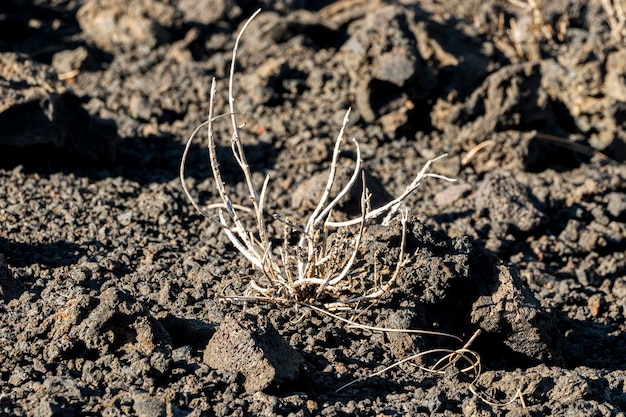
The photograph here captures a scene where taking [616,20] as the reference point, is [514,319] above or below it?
below

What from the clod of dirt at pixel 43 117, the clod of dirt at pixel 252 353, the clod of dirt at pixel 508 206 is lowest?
the clod of dirt at pixel 508 206

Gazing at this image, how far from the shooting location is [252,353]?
3008 mm

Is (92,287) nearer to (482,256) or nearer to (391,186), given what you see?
(482,256)

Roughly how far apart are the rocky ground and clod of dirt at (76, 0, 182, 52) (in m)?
0.02

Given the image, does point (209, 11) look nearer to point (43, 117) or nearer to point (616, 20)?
point (43, 117)

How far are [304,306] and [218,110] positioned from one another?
2.24 metres

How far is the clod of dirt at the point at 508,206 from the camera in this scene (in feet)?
15.1

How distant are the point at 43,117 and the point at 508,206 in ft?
7.71

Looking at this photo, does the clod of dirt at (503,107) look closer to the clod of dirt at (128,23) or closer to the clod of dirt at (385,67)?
the clod of dirt at (385,67)

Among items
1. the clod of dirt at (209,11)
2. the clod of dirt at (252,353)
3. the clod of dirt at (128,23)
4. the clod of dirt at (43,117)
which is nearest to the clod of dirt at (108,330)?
the clod of dirt at (252,353)

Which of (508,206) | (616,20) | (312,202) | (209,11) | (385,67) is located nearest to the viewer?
(312,202)

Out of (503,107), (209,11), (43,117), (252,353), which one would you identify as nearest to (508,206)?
(503,107)

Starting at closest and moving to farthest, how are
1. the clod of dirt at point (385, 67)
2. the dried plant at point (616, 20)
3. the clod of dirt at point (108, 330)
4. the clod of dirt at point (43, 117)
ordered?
1. the clod of dirt at point (108, 330)
2. the clod of dirt at point (43, 117)
3. the clod of dirt at point (385, 67)
4. the dried plant at point (616, 20)

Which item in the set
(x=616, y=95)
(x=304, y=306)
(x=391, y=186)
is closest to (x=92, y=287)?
(x=304, y=306)
